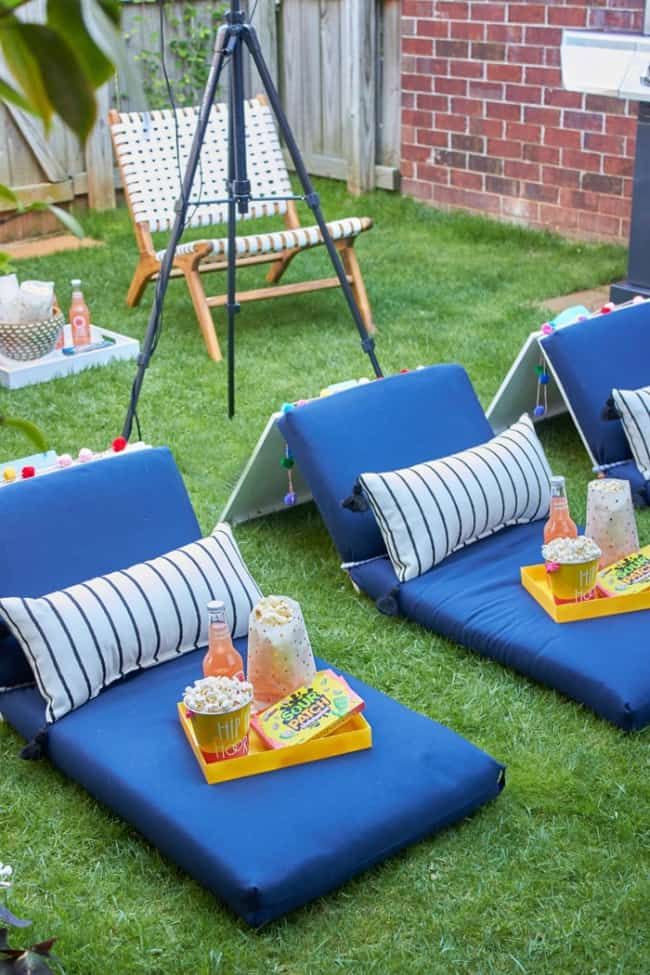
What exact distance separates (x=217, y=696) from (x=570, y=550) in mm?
1113

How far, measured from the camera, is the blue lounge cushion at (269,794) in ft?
7.64

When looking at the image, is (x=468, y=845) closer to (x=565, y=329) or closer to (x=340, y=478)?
(x=340, y=478)

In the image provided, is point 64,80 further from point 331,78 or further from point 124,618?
point 331,78

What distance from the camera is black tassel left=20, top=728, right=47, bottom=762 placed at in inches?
109

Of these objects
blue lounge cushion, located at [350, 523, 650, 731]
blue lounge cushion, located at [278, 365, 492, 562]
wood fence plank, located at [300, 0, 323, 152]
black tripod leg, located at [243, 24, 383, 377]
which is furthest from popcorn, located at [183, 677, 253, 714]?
wood fence plank, located at [300, 0, 323, 152]

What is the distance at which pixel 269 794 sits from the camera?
249 cm

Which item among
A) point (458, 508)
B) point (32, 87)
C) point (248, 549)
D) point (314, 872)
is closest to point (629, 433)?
point (458, 508)

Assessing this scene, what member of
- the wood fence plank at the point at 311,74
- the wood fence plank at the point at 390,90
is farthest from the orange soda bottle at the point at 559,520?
the wood fence plank at the point at 311,74

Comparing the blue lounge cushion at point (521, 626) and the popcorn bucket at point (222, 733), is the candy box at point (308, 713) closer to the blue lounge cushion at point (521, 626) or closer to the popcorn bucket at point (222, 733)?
the popcorn bucket at point (222, 733)

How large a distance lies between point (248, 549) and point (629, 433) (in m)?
1.31

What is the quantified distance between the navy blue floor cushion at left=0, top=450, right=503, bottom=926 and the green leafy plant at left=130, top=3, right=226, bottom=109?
19.9 feet

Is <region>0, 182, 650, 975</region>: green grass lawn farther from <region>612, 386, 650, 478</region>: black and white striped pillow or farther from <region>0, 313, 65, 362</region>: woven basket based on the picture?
<region>0, 313, 65, 362</region>: woven basket

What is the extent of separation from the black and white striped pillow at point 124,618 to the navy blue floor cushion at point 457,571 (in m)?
0.52

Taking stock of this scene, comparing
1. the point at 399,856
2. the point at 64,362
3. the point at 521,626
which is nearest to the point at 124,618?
the point at 399,856
